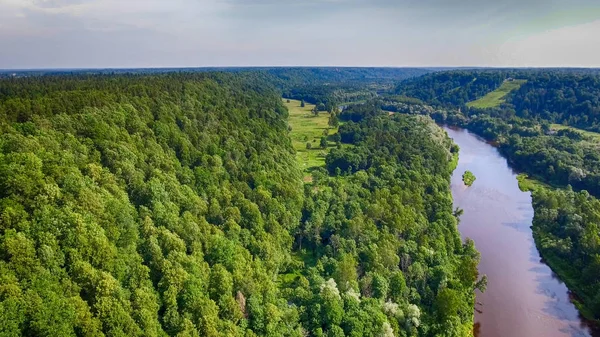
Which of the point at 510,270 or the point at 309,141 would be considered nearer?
the point at 510,270

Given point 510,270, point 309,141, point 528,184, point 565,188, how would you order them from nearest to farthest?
point 510,270 < point 565,188 < point 528,184 < point 309,141

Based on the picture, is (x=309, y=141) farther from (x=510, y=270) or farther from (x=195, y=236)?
(x=195, y=236)

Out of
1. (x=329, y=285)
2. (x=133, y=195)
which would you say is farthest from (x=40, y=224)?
(x=329, y=285)

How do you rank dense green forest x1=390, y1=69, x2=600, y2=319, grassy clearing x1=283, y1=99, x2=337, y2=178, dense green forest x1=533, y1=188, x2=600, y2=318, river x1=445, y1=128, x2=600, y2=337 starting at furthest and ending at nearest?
1. grassy clearing x1=283, y1=99, x2=337, y2=178
2. dense green forest x1=390, y1=69, x2=600, y2=319
3. dense green forest x1=533, y1=188, x2=600, y2=318
4. river x1=445, y1=128, x2=600, y2=337

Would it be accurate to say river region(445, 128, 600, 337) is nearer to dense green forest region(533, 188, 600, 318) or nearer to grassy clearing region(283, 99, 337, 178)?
dense green forest region(533, 188, 600, 318)

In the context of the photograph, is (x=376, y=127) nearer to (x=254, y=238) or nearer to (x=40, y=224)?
(x=254, y=238)

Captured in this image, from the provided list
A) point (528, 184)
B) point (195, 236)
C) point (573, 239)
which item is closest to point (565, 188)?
point (528, 184)

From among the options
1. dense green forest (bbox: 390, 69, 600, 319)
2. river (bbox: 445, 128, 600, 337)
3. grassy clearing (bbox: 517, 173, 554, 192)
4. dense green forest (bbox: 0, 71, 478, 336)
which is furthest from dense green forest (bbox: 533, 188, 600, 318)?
grassy clearing (bbox: 517, 173, 554, 192)
